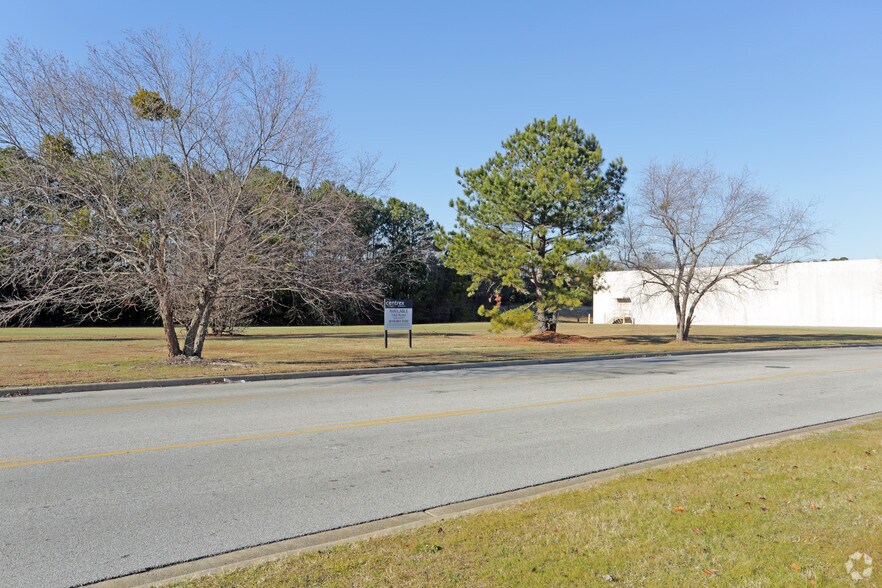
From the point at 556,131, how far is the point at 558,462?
2789cm

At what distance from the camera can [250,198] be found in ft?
55.4

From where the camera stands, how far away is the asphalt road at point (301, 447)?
191 inches

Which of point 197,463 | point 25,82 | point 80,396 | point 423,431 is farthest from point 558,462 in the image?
point 25,82

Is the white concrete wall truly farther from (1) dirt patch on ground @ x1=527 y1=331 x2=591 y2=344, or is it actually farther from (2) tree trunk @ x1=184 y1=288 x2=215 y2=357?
(2) tree trunk @ x1=184 y1=288 x2=215 y2=357

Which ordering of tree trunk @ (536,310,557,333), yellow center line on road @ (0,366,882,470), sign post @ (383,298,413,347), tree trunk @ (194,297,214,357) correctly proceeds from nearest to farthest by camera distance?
1. yellow center line on road @ (0,366,882,470)
2. tree trunk @ (194,297,214,357)
3. sign post @ (383,298,413,347)
4. tree trunk @ (536,310,557,333)

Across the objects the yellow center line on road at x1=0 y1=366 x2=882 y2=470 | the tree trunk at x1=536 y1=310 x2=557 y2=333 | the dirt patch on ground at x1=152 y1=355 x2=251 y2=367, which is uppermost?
the tree trunk at x1=536 y1=310 x2=557 y2=333

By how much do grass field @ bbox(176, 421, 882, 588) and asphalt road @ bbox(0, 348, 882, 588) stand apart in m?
0.82

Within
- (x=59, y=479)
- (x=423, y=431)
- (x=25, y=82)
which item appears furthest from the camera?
(x=25, y=82)

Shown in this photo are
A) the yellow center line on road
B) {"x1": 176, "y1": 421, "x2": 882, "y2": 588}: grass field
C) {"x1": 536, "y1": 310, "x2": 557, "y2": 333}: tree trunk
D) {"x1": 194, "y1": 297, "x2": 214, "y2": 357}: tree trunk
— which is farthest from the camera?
{"x1": 536, "y1": 310, "x2": 557, "y2": 333}: tree trunk

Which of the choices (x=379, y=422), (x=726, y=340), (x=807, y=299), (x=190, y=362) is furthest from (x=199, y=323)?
(x=807, y=299)

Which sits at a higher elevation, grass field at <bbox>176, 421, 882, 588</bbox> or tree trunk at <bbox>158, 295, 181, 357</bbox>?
tree trunk at <bbox>158, 295, 181, 357</bbox>

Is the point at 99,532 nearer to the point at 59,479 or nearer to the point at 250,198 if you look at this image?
the point at 59,479

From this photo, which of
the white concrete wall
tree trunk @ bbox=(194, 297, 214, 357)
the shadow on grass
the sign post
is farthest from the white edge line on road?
the white concrete wall

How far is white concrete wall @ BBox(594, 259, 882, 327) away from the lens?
56.8 m
